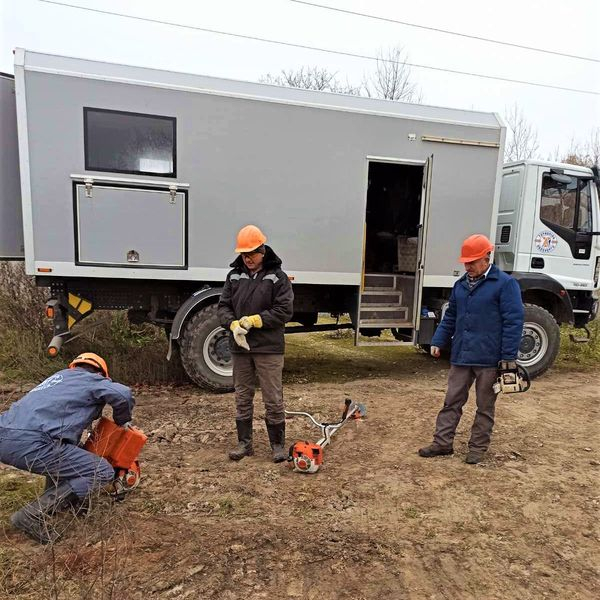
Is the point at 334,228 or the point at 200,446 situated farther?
the point at 334,228

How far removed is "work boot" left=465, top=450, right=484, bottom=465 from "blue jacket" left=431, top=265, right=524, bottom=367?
28.8 inches

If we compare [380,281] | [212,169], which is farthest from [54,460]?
[380,281]

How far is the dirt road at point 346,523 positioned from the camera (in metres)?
2.48

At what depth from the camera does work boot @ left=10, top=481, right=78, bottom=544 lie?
9.05ft

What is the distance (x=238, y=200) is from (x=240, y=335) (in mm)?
2395

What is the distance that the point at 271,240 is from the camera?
19.0 feet

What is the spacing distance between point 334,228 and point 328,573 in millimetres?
4113

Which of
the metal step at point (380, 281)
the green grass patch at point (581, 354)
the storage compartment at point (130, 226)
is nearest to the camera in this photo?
the storage compartment at point (130, 226)

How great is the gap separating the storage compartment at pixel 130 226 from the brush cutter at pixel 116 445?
254cm

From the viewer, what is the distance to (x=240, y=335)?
3.73 metres

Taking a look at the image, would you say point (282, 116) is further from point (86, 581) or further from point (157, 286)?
point (86, 581)

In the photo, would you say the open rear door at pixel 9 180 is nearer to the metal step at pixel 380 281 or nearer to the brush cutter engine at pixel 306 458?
the brush cutter engine at pixel 306 458

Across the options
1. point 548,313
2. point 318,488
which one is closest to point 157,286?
point 318,488

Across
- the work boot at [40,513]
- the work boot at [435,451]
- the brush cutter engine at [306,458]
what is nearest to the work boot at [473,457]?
the work boot at [435,451]
